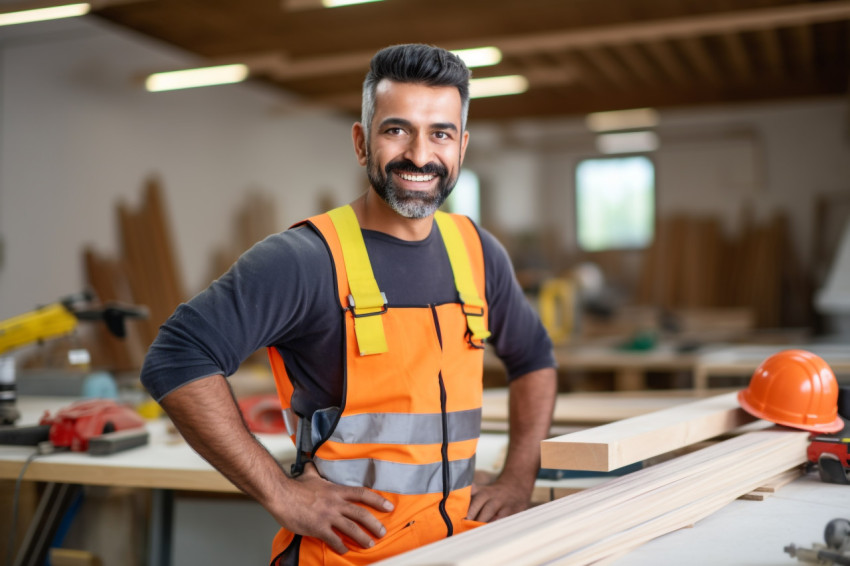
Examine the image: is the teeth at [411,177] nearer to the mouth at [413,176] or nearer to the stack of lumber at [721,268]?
the mouth at [413,176]

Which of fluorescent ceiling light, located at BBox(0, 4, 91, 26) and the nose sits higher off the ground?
fluorescent ceiling light, located at BBox(0, 4, 91, 26)

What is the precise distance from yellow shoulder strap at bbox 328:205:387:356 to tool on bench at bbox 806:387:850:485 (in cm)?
112

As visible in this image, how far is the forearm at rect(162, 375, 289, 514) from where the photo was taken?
177cm

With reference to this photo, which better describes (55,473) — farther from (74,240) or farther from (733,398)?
(74,240)

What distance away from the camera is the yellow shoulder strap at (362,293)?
1910 millimetres

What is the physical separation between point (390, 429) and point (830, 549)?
36.8 inches

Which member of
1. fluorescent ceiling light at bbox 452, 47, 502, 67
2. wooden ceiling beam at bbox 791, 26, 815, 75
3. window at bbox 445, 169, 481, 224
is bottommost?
window at bbox 445, 169, 481, 224

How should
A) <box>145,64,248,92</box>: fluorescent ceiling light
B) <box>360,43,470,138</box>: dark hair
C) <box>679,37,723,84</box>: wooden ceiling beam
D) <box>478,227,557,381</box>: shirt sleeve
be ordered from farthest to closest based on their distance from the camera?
<box>679,37,723,84</box>: wooden ceiling beam < <box>145,64,248,92</box>: fluorescent ceiling light < <box>478,227,557,381</box>: shirt sleeve < <box>360,43,470,138</box>: dark hair

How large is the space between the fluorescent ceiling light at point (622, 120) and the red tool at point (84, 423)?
9.38 meters

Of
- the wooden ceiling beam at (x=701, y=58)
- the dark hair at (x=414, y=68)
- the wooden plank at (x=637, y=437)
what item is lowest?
the wooden plank at (x=637, y=437)

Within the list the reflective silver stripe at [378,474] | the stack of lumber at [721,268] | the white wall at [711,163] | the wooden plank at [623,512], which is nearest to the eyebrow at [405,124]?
the reflective silver stripe at [378,474]

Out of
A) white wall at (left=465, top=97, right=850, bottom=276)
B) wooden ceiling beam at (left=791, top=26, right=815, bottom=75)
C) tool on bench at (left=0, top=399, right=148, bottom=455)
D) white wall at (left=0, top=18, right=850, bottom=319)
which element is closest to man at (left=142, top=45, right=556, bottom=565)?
tool on bench at (left=0, top=399, right=148, bottom=455)

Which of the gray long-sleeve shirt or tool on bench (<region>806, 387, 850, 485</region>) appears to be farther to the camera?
tool on bench (<region>806, 387, 850, 485</region>)

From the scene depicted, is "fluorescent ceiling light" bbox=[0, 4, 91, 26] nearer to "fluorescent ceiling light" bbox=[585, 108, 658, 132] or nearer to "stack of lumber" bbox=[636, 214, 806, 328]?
"fluorescent ceiling light" bbox=[585, 108, 658, 132]
